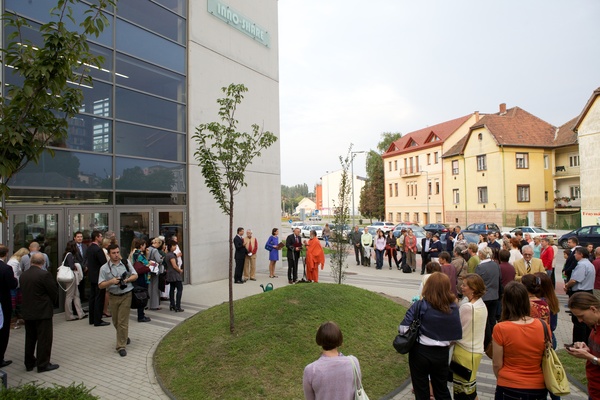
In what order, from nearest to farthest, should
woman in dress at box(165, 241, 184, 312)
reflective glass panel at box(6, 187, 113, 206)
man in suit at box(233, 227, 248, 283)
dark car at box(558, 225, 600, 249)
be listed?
reflective glass panel at box(6, 187, 113, 206) < woman in dress at box(165, 241, 184, 312) < man in suit at box(233, 227, 248, 283) < dark car at box(558, 225, 600, 249)

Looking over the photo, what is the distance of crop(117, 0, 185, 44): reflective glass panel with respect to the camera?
12234mm

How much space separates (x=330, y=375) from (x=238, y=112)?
14.4 meters

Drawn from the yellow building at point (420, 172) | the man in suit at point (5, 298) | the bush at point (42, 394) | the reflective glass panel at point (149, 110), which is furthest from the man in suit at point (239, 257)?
the yellow building at point (420, 172)

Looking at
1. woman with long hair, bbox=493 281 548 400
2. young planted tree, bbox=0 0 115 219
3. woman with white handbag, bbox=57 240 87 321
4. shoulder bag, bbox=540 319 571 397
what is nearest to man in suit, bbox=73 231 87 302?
woman with white handbag, bbox=57 240 87 321

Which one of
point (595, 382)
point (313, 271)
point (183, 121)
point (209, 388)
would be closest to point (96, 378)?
point (209, 388)

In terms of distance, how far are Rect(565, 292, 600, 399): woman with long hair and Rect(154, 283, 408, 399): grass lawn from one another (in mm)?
2781

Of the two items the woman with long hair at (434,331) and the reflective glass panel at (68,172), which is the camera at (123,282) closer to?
the reflective glass panel at (68,172)

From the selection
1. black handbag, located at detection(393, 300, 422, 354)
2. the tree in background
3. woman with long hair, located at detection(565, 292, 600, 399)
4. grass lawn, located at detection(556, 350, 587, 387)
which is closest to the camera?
woman with long hair, located at detection(565, 292, 600, 399)

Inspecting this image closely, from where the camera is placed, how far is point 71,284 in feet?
30.2

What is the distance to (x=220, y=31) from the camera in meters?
15.4

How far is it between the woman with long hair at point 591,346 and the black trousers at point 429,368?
116 cm

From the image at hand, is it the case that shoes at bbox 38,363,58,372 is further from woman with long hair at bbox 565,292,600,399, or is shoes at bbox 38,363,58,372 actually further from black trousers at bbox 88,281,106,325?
woman with long hair at bbox 565,292,600,399

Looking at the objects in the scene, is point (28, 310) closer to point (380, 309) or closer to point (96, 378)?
point (96, 378)

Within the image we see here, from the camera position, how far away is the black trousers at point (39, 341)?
642 cm
